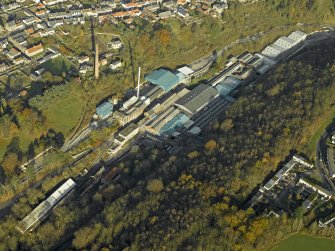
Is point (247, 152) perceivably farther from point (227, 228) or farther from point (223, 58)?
point (223, 58)

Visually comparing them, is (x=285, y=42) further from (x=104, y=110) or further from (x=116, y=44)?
(x=104, y=110)

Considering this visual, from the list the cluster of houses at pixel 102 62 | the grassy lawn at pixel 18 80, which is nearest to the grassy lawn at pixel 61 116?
the cluster of houses at pixel 102 62

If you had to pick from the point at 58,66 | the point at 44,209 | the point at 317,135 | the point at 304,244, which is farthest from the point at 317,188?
the point at 58,66

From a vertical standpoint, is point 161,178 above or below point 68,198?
above

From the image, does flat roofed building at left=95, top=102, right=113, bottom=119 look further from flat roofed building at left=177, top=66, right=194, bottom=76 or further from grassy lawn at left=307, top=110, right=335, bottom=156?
grassy lawn at left=307, top=110, right=335, bottom=156

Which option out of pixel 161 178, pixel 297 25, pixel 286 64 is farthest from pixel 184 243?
pixel 297 25

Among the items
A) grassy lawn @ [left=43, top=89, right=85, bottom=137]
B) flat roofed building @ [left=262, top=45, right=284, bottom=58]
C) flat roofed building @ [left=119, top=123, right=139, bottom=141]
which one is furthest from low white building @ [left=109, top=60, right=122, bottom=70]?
flat roofed building @ [left=262, top=45, right=284, bottom=58]
